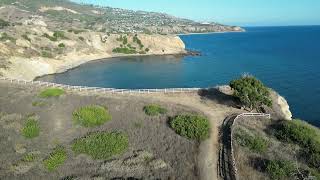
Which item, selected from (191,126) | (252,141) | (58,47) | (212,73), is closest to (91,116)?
(191,126)

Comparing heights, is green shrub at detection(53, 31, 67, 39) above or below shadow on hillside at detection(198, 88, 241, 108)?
above

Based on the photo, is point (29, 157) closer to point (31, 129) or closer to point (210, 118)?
point (31, 129)

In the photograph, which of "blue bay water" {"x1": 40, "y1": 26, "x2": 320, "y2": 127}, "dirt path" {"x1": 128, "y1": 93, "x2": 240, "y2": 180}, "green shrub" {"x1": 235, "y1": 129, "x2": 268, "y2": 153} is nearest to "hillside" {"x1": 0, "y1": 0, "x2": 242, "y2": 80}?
"blue bay water" {"x1": 40, "y1": 26, "x2": 320, "y2": 127}

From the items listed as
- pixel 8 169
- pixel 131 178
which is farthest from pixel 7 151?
pixel 131 178

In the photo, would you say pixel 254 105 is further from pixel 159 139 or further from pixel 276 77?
pixel 276 77

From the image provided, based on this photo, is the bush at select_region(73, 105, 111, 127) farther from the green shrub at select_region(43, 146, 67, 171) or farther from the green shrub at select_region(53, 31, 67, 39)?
the green shrub at select_region(53, 31, 67, 39)
